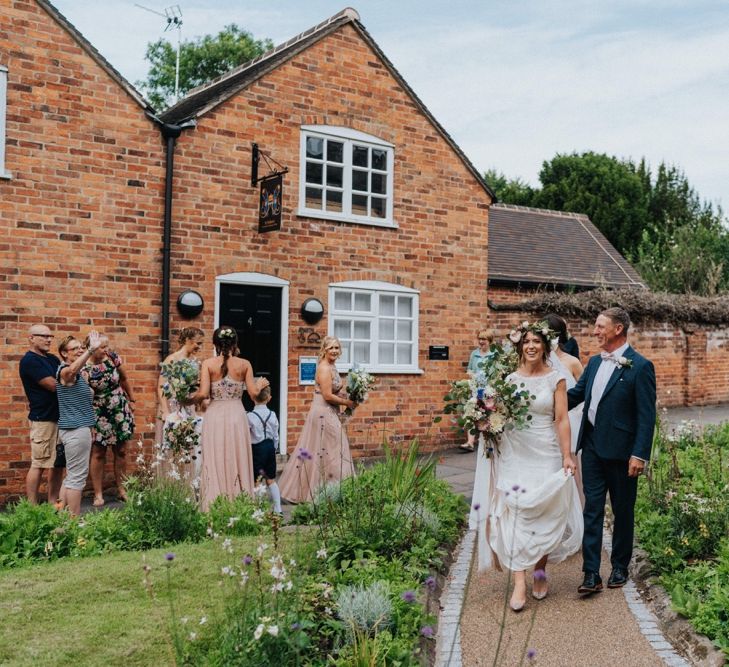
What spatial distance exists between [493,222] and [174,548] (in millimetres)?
17189

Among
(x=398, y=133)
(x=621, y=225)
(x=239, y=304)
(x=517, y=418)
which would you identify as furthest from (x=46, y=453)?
(x=621, y=225)

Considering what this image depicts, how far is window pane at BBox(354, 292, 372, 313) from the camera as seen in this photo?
12.5m

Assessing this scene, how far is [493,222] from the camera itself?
862 inches

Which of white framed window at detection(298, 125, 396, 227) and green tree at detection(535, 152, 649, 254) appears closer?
white framed window at detection(298, 125, 396, 227)

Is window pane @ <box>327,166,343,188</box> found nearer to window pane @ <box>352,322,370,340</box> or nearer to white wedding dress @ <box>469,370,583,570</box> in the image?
window pane @ <box>352,322,370,340</box>

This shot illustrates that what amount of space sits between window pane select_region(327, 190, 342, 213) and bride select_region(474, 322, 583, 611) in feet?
22.7

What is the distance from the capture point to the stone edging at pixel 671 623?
4.49 m

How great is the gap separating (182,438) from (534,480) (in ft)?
11.8

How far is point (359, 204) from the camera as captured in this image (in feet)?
41.4

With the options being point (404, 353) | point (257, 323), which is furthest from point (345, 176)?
point (404, 353)

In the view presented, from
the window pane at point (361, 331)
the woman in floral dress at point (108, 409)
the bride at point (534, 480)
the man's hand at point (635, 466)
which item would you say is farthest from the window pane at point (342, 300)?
the man's hand at point (635, 466)

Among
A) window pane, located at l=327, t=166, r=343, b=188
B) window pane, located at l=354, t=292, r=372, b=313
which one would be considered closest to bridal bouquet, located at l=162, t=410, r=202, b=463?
window pane, located at l=354, t=292, r=372, b=313

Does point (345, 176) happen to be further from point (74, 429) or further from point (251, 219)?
point (74, 429)

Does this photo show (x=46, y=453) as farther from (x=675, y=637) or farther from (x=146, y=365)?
(x=675, y=637)
